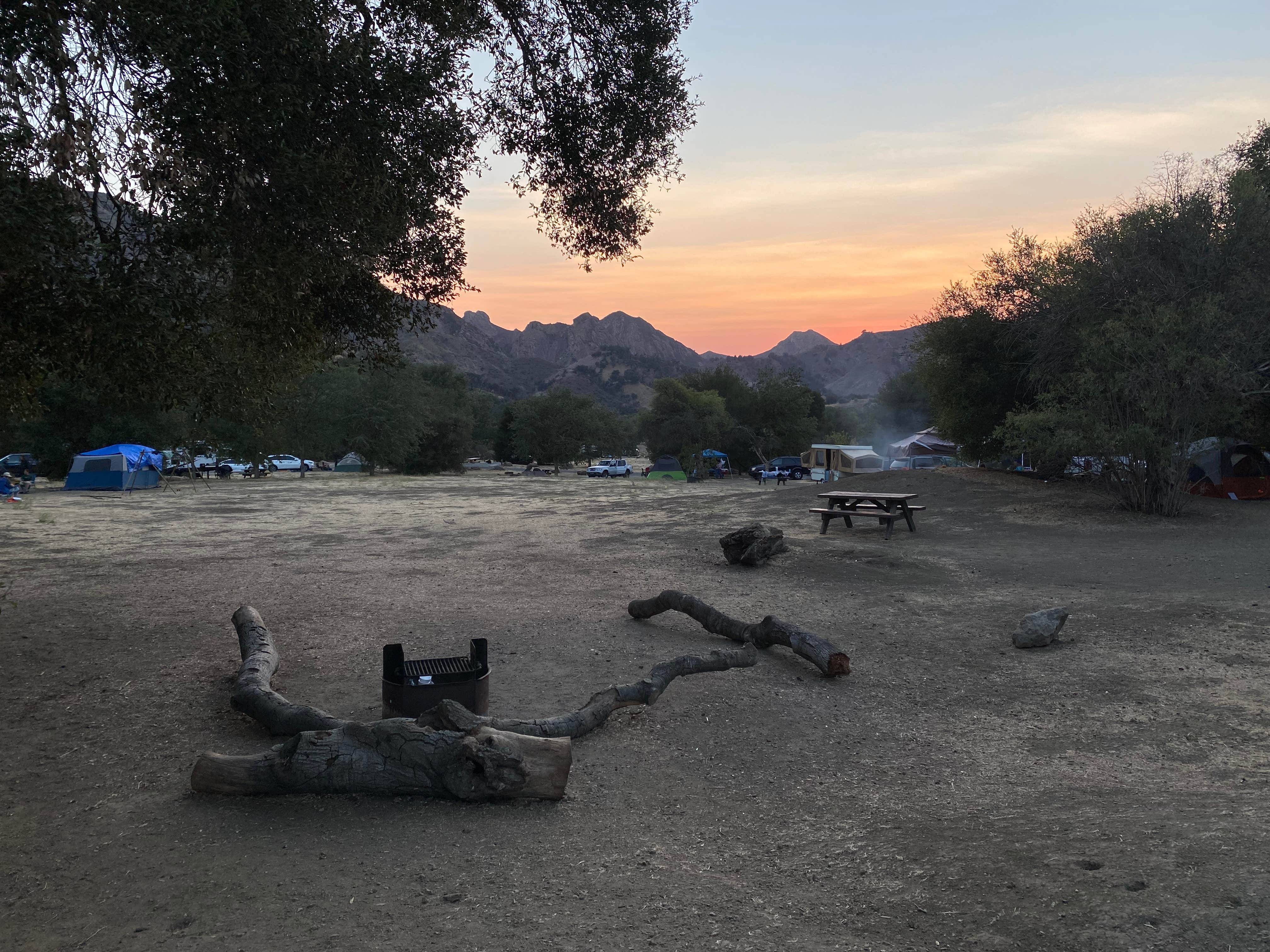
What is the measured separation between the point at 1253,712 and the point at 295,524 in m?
17.6

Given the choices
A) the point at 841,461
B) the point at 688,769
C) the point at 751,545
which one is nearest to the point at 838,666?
the point at 688,769

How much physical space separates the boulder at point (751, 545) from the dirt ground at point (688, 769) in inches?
12.2

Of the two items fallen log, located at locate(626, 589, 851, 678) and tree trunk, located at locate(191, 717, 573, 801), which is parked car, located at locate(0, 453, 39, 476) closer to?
fallen log, located at locate(626, 589, 851, 678)

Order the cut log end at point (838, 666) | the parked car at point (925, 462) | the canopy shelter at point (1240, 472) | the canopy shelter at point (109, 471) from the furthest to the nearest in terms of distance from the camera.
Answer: the parked car at point (925, 462) → the canopy shelter at point (109, 471) → the canopy shelter at point (1240, 472) → the cut log end at point (838, 666)

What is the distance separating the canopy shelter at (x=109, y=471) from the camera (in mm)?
29594

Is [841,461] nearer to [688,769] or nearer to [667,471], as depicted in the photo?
[667,471]

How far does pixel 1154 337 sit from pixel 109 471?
3207 centimetres

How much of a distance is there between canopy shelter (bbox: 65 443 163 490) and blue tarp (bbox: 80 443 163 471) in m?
0.02

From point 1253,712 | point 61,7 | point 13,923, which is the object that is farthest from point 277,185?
point 1253,712

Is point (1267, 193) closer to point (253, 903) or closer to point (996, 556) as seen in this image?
point (996, 556)

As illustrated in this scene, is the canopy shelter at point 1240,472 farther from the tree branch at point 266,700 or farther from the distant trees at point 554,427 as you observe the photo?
the distant trees at point 554,427

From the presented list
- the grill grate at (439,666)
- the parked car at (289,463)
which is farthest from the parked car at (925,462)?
the grill grate at (439,666)

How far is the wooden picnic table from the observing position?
50.6ft

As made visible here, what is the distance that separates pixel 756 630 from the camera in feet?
25.4
